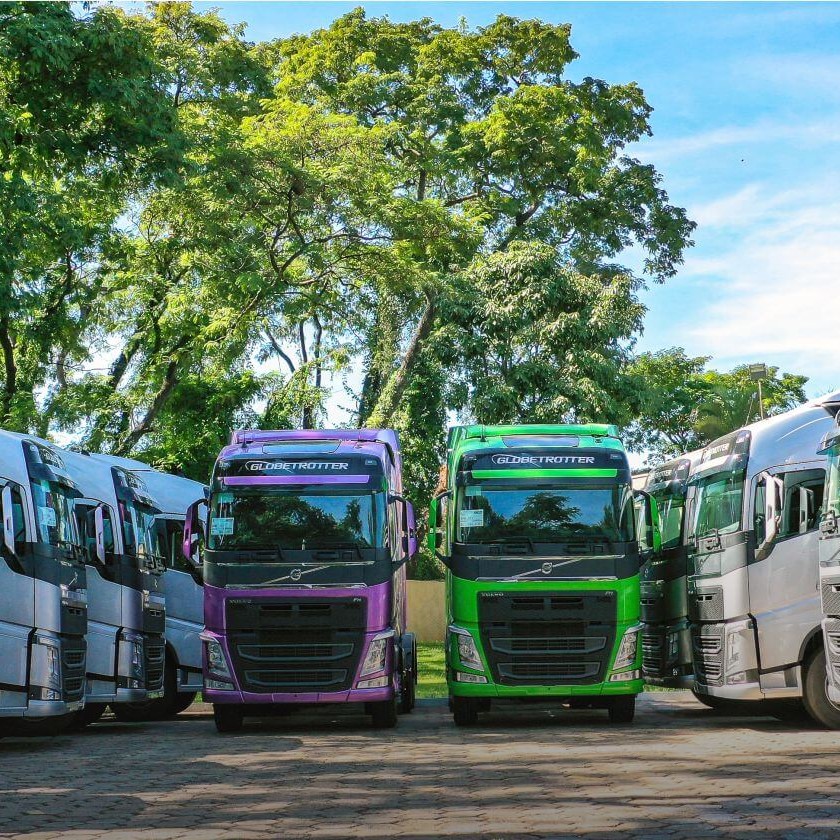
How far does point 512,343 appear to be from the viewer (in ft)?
108

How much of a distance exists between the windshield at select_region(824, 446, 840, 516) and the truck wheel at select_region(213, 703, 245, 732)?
24.4ft

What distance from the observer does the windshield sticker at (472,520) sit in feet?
53.4

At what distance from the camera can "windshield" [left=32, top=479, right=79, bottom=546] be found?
14305 mm

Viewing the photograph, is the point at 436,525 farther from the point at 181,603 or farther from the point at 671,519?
the point at 181,603

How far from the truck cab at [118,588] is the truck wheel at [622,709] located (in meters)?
6.13

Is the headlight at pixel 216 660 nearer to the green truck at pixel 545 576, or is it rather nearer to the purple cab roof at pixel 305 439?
the purple cab roof at pixel 305 439

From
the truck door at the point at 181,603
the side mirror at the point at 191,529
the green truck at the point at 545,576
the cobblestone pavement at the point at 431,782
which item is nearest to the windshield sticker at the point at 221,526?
the side mirror at the point at 191,529

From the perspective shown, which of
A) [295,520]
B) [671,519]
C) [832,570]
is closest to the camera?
[832,570]

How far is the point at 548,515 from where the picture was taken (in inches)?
639

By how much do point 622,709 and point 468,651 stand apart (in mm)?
2169

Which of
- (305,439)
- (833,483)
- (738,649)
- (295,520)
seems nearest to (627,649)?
(738,649)

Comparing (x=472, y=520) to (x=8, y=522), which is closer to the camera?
(x=8, y=522)

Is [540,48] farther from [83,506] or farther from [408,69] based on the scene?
[83,506]

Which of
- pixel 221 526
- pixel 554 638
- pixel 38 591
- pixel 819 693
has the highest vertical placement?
pixel 221 526
